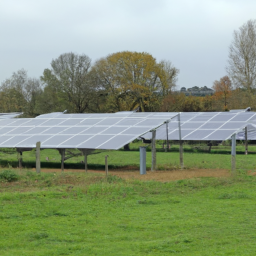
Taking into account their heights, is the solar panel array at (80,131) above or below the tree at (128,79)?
below

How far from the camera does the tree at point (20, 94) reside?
2670 inches

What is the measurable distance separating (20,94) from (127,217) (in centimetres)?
6129

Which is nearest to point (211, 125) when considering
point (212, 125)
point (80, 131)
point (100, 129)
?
point (212, 125)

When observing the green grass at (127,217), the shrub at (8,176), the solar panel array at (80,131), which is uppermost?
the solar panel array at (80,131)

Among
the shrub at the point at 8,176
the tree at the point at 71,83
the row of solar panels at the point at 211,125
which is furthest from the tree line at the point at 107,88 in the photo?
the shrub at the point at 8,176

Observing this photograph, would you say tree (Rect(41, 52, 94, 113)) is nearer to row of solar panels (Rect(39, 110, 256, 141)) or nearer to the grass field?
row of solar panels (Rect(39, 110, 256, 141))

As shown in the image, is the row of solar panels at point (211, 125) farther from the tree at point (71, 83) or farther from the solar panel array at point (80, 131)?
the tree at point (71, 83)

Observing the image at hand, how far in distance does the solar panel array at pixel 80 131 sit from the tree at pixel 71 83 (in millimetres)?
35603

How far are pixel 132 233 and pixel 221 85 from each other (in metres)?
92.8

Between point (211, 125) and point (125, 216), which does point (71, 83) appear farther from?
point (125, 216)

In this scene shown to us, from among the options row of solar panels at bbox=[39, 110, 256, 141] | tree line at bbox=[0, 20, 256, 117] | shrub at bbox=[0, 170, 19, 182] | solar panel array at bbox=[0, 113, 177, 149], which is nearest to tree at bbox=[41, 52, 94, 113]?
tree line at bbox=[0, 20, 256, 117]

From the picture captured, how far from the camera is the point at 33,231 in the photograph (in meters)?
8.98

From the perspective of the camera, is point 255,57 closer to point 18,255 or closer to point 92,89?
point 92,89

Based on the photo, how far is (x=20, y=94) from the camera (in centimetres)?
6881
